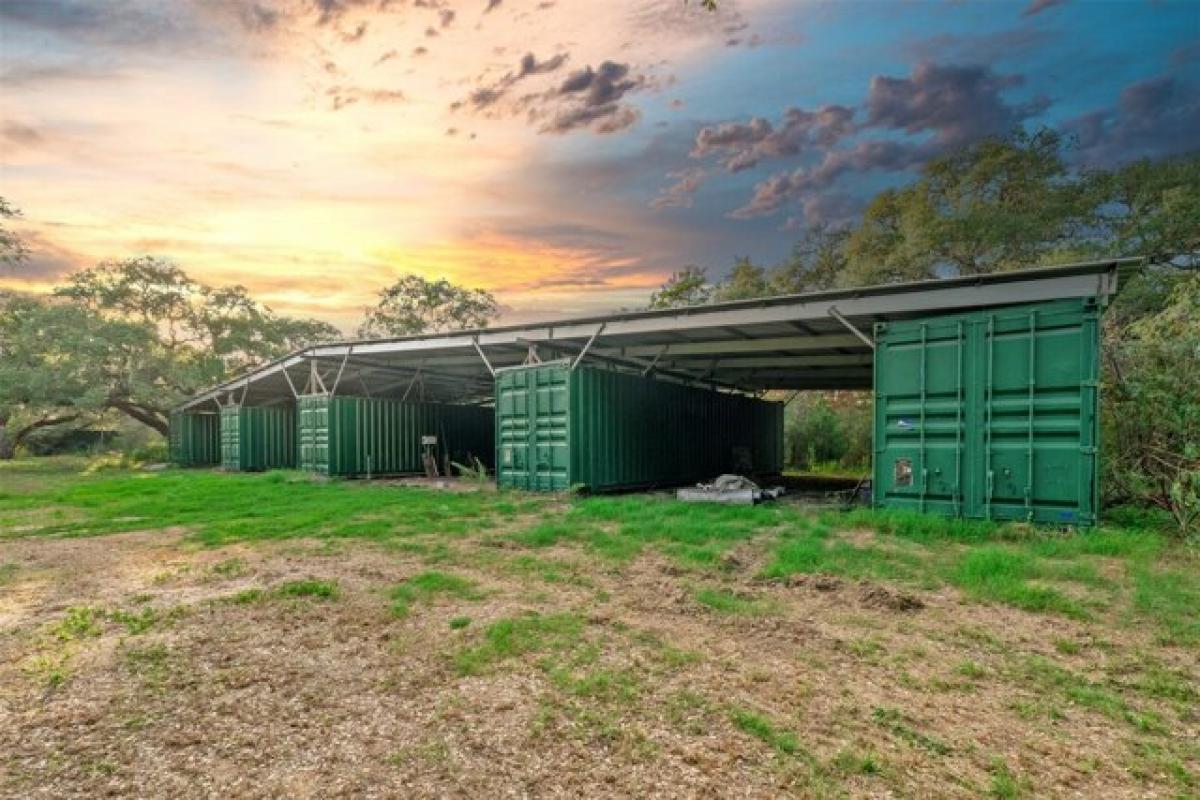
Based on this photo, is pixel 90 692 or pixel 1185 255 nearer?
pixel 90 692

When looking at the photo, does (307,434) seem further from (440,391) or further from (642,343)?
(642,343)

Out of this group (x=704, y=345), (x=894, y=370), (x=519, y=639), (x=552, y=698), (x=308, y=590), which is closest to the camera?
(x=552, y=698)

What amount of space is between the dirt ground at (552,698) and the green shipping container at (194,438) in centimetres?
2466

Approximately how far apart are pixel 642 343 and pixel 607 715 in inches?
476

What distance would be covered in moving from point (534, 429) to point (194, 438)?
68.9ft

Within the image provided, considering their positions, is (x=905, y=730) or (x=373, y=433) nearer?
(x=905, y=730)

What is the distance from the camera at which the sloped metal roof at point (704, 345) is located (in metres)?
9.40

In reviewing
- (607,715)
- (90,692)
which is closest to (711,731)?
(607,715)

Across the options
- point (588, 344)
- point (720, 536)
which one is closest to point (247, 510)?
point (588, 344)

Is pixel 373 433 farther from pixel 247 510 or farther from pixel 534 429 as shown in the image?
pixel 247 510

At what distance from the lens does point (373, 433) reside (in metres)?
20.2

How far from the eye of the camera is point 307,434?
66.7 feet

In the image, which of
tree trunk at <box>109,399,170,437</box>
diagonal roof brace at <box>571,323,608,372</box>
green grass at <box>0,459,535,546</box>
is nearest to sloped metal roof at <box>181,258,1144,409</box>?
diagonal roof brace at <box>571,323,608,372</box>

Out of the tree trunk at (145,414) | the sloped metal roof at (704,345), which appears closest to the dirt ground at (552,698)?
the sloped metal roof at (704,345)
